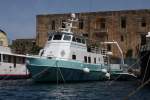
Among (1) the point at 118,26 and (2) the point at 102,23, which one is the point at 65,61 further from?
(2) the point at 102,23

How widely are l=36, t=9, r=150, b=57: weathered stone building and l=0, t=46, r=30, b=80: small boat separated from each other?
22519 millimetres

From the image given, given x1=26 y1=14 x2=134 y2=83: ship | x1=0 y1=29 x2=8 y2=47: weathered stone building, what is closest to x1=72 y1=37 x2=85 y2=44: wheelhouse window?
x1=26 y1=14 x2=134 y2=83: ship

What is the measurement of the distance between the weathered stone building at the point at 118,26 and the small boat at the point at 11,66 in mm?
22519

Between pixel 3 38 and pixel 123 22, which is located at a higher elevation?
pixel 123 22

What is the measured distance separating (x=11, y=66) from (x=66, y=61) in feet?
46.3

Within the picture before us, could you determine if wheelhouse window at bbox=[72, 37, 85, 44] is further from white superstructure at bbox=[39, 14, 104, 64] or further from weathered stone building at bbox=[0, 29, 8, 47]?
weathered stone building at bbox=[0, 29, 8, 47]

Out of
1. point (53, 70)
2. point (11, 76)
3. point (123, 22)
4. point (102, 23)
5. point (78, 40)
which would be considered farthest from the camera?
point (102, 23)

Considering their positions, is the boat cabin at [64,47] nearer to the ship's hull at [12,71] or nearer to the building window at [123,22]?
the ship's hull at [12,71]

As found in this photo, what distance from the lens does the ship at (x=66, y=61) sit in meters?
47.7

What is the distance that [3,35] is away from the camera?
71938 mm

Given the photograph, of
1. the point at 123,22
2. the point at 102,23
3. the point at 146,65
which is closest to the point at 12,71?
the point at 146,65

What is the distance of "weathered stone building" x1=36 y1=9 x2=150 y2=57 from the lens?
8612cm

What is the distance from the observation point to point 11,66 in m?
60.6

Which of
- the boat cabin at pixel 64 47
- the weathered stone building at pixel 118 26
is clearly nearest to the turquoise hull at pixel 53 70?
the boat cabin at pixel 64 47
